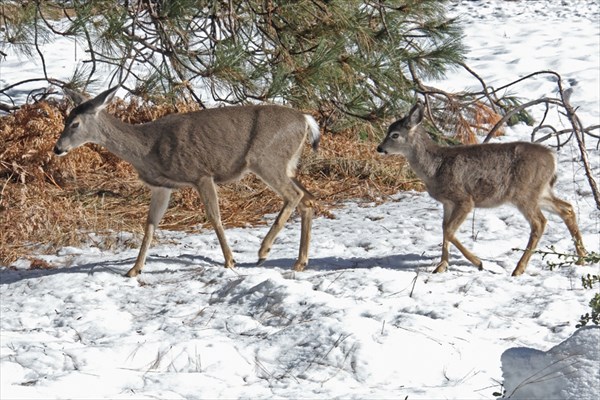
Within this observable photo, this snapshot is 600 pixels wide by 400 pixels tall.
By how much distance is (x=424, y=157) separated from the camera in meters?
7.41

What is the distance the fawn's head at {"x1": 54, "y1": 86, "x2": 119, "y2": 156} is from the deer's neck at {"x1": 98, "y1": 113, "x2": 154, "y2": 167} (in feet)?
0.20

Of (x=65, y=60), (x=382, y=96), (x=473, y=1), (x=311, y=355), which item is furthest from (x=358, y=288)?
(x=473, y=1)

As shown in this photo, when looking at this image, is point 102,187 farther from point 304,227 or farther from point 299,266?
point 299,266

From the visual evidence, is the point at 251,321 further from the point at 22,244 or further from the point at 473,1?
the point at 473,1

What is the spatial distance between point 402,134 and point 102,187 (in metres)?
2.56

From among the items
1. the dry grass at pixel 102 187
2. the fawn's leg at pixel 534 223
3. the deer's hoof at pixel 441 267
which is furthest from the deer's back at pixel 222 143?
the fawn's leg at pixel 534 223

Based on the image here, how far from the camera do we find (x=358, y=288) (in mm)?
6070

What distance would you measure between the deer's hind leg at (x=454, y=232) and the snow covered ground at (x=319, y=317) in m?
0.09

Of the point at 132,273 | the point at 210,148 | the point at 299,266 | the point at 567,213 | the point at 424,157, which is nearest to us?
the point at 132,273

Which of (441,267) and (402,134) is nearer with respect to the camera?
(441,267)

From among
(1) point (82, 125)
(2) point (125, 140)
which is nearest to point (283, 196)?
(2) point (125, 140)

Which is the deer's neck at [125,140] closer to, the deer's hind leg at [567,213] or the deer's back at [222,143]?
the deer's back at [222,143]

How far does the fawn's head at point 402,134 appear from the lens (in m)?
7.58

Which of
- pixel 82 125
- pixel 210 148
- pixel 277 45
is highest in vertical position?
pixel 277 45
